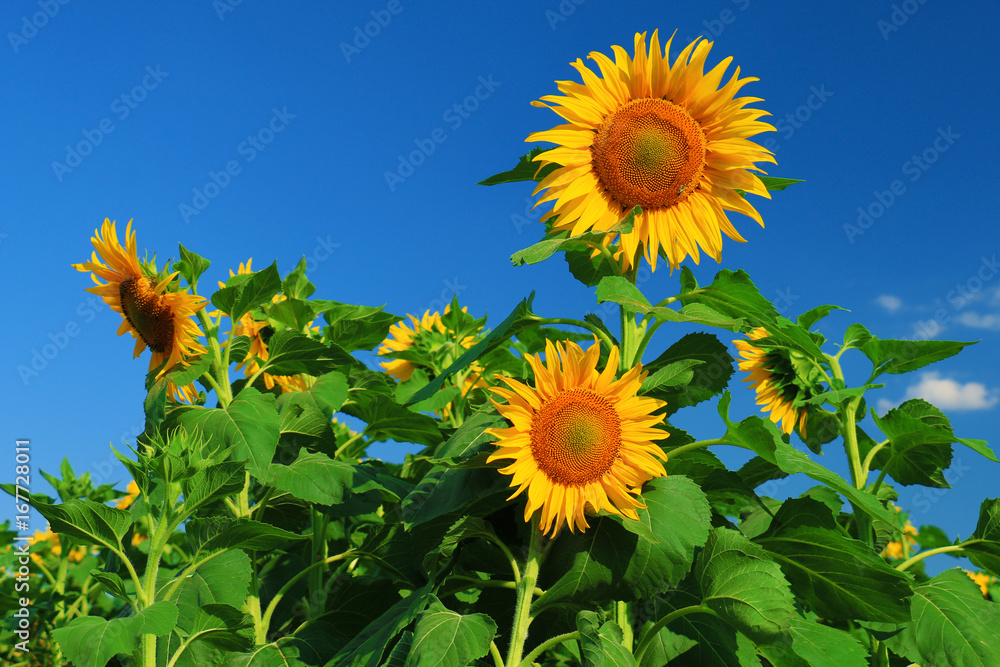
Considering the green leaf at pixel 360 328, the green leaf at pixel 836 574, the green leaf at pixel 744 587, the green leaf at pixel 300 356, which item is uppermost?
the green leaf at pixel 360 328

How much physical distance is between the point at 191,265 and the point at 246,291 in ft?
0.84

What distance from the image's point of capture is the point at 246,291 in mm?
3131

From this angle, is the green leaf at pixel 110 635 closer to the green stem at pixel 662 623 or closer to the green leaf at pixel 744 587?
the green stem at pixel 662 623

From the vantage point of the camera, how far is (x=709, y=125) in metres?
2.41

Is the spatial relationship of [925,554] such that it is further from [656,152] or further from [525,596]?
[656,152]

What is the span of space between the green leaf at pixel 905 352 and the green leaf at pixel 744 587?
1.20m

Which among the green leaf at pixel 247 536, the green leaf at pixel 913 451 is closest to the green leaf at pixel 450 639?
the green leaf at pixel 247 536

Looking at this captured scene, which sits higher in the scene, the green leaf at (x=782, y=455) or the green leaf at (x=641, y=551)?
the green leaf at (x=782, y=455)

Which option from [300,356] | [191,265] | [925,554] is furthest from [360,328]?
[925,554]

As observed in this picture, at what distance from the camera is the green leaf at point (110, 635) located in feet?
6.81

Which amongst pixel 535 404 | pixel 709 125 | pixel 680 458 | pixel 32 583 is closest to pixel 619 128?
pixel 709 125

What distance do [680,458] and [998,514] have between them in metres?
1.44

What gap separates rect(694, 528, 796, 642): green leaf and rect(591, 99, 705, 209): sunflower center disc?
107 centimetres

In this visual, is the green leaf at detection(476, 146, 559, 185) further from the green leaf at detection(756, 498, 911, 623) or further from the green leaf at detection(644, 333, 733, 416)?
the green leaf at detection(756, 498, 911, 623)
